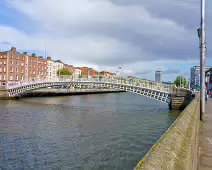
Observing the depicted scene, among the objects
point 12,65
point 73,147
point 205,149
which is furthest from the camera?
point 12,65

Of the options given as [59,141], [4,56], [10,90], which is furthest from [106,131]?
[4,56]

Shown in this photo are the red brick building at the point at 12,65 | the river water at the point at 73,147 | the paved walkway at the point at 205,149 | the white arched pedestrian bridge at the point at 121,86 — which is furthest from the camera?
the red brick building at the point at 12,65

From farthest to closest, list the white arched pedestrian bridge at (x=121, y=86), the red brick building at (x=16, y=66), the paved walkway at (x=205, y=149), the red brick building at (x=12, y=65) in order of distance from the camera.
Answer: the red brick building at (x=16, y=66)
the red brick building at (x=12, y=65)
the white arched pedestrian bridge at (x=121, y=86)
the paved walkway at (x=205, y=149)

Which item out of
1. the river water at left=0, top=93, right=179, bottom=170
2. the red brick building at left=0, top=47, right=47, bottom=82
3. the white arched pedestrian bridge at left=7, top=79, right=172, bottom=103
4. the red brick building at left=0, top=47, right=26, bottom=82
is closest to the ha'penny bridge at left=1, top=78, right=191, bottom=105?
the white arched pedestrian bridge at left=7, top=79, right=172, bottom=103

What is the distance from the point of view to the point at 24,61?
67000 mm

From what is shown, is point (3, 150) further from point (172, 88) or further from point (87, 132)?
point (172, 88)

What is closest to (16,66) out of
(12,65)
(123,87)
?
(12,65)

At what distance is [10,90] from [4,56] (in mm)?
23382

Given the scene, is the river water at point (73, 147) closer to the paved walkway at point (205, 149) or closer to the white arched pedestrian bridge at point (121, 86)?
the paved walkway at point (205, 149)

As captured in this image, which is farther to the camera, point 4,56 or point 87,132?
point 4,56

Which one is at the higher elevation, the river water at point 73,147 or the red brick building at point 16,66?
the red brick building at point 16,66

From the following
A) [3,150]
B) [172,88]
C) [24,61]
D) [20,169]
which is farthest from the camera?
[24,61]

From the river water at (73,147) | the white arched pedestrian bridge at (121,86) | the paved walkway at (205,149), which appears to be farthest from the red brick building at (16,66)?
the paved walkway at (205,149)

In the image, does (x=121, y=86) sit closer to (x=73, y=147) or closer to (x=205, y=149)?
(x=73, y=147)
